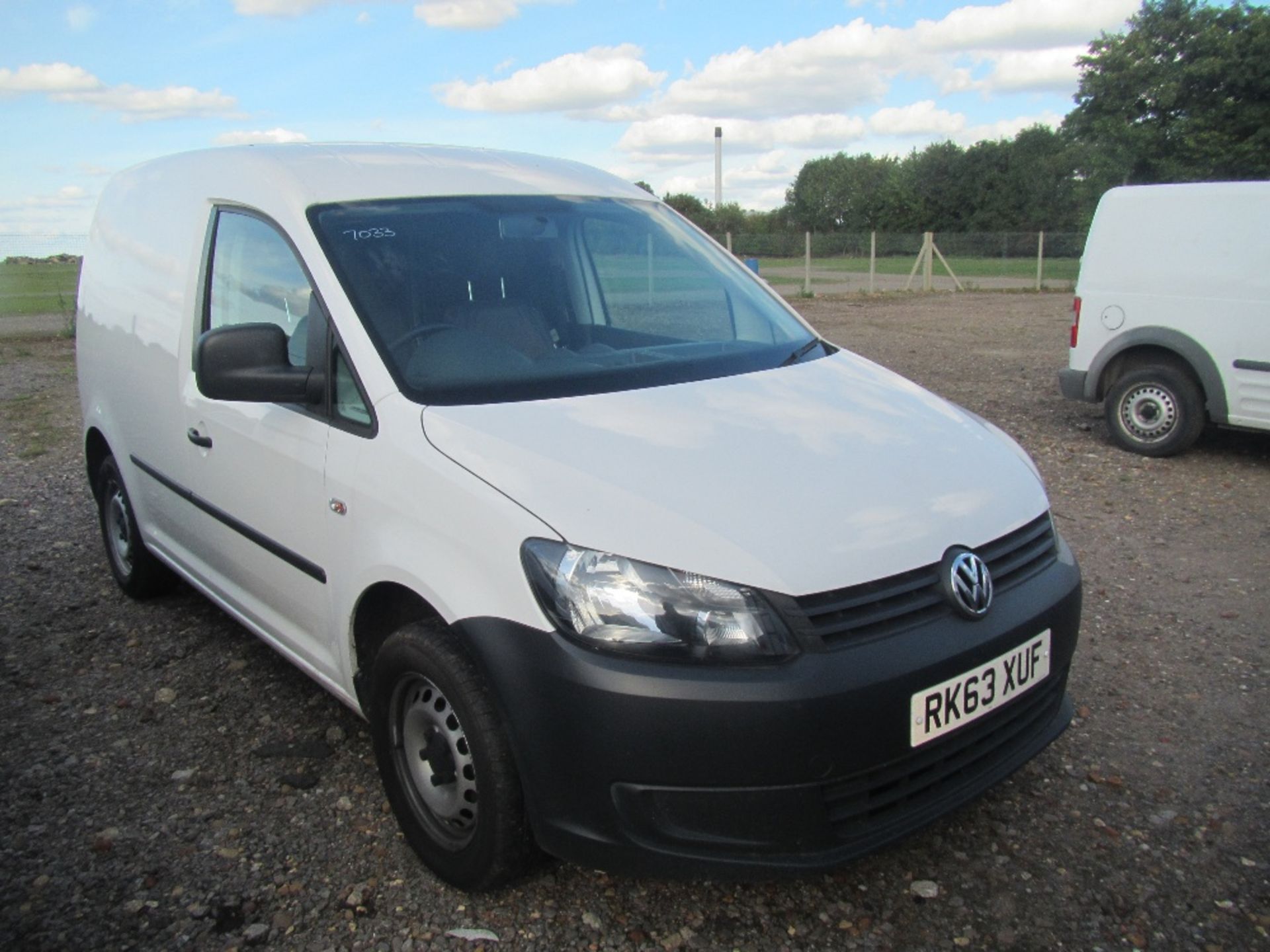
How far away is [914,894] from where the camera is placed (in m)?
2.59

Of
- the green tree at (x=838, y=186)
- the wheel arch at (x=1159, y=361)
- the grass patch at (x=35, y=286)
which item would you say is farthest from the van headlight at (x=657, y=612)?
the green tree at (x=838, y=186)

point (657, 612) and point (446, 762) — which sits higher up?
point (657, 612)

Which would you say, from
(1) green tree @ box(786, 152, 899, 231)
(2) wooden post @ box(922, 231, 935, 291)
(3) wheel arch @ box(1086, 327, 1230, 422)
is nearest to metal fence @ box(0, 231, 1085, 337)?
(2) wooden post @ box(922, 231, 935, 291)

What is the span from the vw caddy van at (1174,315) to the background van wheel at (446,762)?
6.03 m

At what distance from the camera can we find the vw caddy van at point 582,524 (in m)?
2.13

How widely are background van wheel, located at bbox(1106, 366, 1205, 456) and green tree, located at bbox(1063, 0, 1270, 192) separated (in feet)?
113

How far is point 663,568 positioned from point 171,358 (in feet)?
7.72

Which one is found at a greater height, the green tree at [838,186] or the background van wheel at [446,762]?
the green tree at [838,186]

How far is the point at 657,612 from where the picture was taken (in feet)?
6.98

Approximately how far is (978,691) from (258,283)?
243 cm

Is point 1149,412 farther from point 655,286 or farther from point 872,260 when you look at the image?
point 872,260

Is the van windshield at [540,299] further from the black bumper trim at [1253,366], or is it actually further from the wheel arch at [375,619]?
the black bumper trim at [1253,366]

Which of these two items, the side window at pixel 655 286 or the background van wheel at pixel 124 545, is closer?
the side window at pixel 655 286

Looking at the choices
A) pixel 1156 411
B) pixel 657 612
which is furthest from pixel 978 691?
pixel 1156 411
